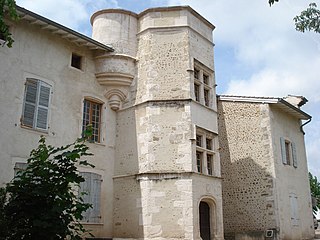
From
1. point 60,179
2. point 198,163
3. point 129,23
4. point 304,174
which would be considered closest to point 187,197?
point 198,163

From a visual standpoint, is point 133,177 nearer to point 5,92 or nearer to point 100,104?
point 100,104

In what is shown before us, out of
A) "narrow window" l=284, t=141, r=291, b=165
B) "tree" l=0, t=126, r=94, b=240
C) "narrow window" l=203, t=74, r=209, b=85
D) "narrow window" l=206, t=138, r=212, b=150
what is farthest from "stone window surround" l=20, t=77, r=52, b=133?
"narrow window" l=284, t=141, r=291, b=165

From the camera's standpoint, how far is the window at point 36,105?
33.0 feet

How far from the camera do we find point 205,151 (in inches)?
464

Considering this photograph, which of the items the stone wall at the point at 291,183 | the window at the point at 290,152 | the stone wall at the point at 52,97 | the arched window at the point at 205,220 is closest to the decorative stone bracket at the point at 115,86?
the stone wall at the point at 52,97

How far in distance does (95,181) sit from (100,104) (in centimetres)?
254

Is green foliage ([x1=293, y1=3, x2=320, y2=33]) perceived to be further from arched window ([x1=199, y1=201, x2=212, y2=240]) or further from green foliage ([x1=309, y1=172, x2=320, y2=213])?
green foliage ([x1=309, y1=172, x2=320, y2=213])

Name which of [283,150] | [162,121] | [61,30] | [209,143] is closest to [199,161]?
[209,143]

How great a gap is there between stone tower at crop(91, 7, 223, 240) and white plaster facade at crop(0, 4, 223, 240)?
0.10ft

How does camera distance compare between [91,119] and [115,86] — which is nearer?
[91,119]

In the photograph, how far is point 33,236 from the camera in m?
5.70

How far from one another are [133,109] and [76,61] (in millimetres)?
2396

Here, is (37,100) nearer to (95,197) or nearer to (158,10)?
(95,197)

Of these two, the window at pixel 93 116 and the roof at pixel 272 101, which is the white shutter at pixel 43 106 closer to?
the window at pixel 93 116
